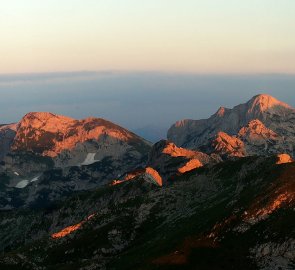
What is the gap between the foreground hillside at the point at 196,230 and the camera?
7919 centimetres

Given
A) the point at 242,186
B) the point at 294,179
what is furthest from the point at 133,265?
the point at 242,186

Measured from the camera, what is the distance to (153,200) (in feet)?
452

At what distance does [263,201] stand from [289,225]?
1144 cm

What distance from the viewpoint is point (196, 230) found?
95.9m

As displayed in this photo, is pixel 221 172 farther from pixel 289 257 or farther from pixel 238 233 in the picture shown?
pixel 289 257

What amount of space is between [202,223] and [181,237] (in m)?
5.44

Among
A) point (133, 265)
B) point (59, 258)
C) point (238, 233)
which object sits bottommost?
point (59, 258)

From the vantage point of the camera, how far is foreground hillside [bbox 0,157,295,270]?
79188 mm

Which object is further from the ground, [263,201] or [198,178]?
[263,201]

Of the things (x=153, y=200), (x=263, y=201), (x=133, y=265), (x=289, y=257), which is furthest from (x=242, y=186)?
(x=289, y=257)

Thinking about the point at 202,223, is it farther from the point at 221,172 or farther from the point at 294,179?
the point at 221,172

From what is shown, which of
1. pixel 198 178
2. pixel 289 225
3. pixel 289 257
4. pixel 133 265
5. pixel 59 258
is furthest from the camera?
pixel 198 178

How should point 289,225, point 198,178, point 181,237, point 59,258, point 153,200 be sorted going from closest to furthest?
point 289,225 < point 181,237 < point 59,258 < point 153,200 < point 198,178

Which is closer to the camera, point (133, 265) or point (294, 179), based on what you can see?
point (133, 265)
